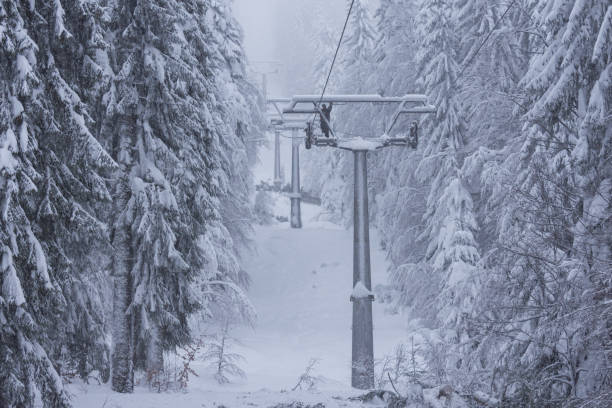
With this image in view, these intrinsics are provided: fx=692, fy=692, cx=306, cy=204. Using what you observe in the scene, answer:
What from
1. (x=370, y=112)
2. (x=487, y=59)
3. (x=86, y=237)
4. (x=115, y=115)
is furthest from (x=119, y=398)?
(x=370, y=112)

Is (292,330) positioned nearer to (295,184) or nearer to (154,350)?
(295,184)

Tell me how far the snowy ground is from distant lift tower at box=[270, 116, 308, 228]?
1.61 meters

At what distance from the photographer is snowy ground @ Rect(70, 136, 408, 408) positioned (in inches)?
437

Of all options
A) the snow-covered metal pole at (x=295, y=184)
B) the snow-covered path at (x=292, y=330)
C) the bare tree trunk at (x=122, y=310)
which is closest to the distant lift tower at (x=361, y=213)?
the snow-covered path at (x=292, y=330)

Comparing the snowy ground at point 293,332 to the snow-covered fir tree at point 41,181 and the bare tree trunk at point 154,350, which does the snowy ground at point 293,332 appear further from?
the snow-covered fir tree at point 41,181

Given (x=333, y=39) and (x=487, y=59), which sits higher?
(x=333, y=39)

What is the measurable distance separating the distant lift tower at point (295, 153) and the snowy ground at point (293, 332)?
63.3 inches

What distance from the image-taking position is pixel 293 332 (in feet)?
89.7

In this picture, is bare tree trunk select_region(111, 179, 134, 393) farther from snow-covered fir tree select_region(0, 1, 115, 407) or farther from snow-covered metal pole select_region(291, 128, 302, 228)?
snow-covered metal pole select_region(291, 128, 302, 228)

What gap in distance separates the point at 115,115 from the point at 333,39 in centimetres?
5133

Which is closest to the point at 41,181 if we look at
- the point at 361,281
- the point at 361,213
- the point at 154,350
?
the point at 154,350

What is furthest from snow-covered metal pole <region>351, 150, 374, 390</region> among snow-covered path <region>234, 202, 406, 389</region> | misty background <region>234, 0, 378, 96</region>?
misty background <region>234, 0, 378, 96</region>

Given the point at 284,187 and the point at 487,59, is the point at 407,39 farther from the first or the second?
the point at 284,187

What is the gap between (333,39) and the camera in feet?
202
